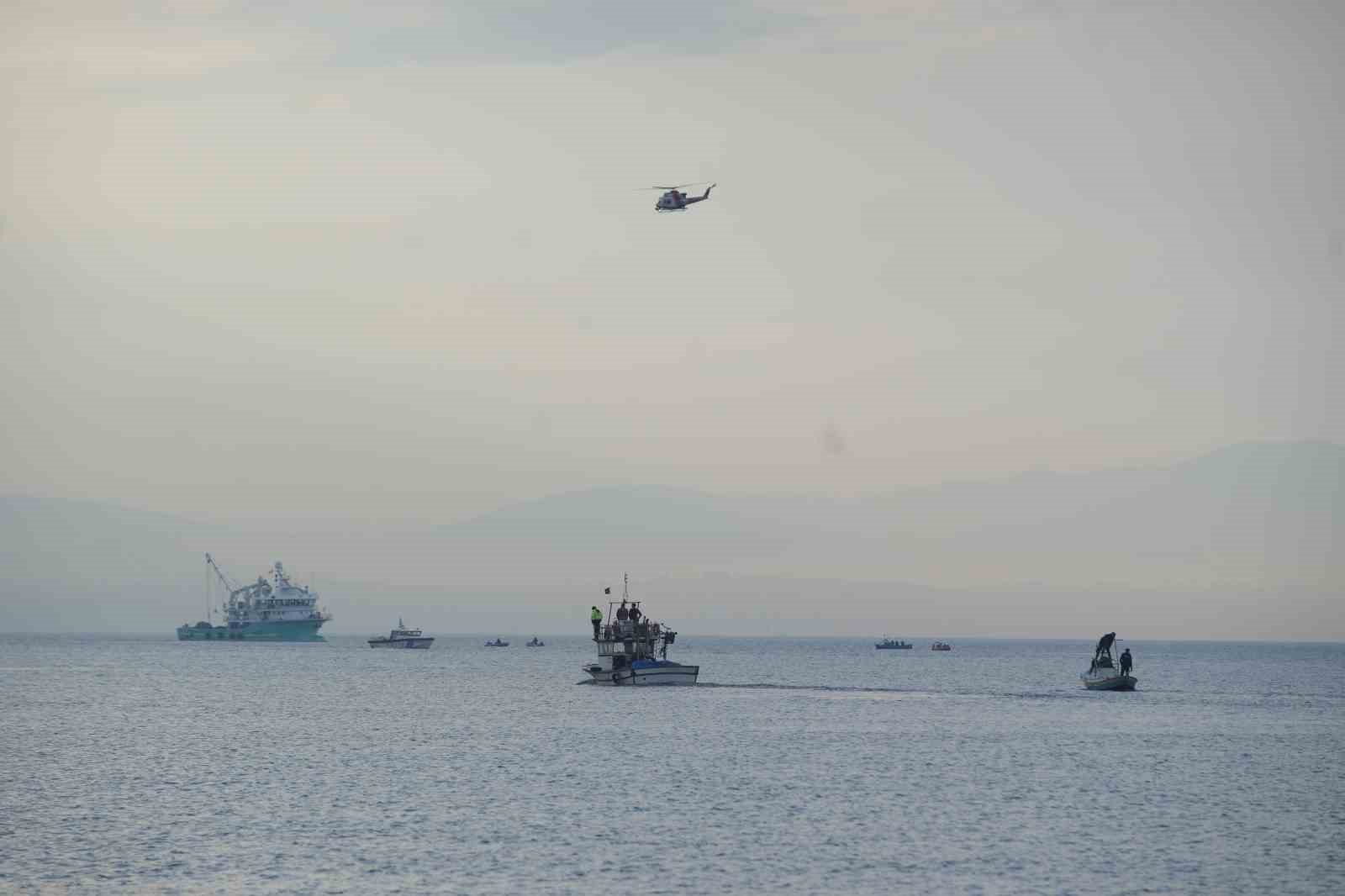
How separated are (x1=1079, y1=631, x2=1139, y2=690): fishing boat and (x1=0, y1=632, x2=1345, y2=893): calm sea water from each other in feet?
45.0

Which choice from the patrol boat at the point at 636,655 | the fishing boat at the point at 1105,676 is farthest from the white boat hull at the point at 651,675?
the fishing boat at the point at 1105,676

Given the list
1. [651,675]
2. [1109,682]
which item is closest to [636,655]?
[651,675]

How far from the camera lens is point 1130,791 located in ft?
213

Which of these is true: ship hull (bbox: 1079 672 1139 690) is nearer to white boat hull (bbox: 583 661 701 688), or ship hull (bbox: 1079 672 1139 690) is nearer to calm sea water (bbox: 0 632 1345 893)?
calm sea water (bbox: 0 632 1345 893)

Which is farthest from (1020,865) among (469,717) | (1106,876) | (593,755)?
(469,717)

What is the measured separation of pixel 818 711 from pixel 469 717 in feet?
77.5

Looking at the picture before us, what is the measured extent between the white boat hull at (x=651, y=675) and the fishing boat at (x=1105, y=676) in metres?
33.2

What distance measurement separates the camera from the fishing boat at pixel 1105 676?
132625mm

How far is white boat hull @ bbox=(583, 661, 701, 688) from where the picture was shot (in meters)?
127

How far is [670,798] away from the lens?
61.7 meters

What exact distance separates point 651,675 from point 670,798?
6621cm

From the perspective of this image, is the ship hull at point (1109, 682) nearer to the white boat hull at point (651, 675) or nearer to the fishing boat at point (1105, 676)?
the fishing boat at point (1105, 676)

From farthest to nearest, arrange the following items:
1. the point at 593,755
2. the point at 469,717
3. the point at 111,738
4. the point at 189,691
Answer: the point at 189,691 < the point at 469,717 < the point at 111,738 < the point at 593,755

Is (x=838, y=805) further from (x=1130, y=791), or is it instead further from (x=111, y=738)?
(x=111, y=738)
